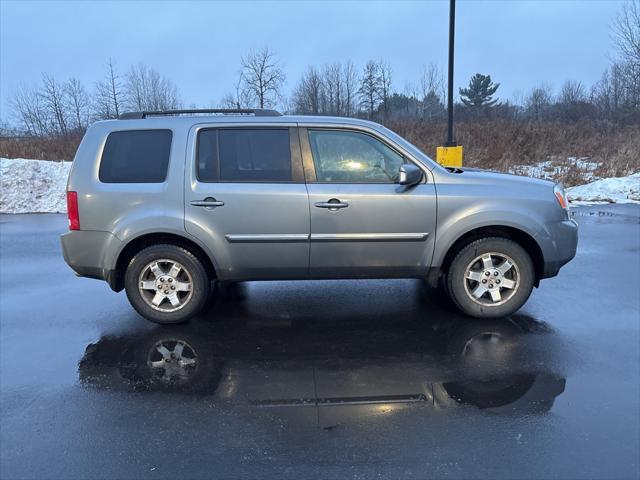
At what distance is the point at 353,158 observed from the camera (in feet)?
15.4

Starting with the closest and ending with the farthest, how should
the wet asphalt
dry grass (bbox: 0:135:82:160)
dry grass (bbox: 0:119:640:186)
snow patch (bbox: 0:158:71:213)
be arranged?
the wet asphalt → snow patch (bbox: 0:158:71:213) → dry grass (bbox: 0:119:640:186) → dry grass (bbox: 0:135:82:160)

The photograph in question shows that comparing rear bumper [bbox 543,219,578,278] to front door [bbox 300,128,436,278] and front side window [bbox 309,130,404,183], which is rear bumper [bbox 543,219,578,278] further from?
front side window [bbox 309,130,404,183]

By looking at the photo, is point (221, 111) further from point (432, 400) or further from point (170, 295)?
point (432, 400)

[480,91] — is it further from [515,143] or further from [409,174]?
[409,174]

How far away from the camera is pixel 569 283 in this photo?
599 cm

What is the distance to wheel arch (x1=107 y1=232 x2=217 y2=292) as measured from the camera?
4672 mm

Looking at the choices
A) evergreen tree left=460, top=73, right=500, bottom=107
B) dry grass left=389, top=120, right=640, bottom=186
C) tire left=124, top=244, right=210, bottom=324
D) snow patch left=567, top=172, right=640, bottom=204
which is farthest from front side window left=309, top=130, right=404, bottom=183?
evergreen tree left=460, top=73, right=500, bottom=107

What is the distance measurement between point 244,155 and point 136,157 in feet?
3.53

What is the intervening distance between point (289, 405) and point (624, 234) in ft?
27.7

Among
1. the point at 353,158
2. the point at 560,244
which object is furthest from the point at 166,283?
the point at 560,244

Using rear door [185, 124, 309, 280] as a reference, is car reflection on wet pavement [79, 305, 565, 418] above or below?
below

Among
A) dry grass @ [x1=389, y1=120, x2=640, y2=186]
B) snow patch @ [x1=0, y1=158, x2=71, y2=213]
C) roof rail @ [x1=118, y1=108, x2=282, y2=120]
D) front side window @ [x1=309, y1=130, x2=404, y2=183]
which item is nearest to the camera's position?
front side window @ [x1=309, y1=130, x2=404, y2=183]

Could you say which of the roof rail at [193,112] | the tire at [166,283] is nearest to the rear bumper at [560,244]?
the roof rail at [193,112]

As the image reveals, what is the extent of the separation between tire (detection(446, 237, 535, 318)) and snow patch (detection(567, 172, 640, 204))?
1063 centimetres
